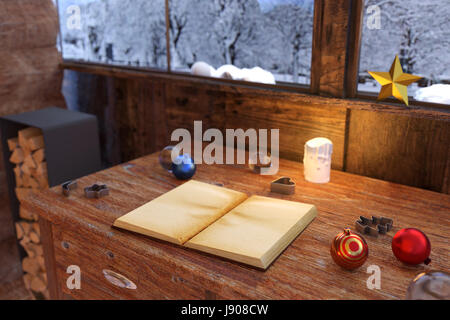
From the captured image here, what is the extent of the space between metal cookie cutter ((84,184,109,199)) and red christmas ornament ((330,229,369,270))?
0.75 m

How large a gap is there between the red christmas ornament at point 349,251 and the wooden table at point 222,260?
27 millimetres

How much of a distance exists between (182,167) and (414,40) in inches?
34.3

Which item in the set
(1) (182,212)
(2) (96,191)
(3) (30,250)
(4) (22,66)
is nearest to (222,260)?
(1) (182,212)

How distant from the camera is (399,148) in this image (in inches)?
56.6

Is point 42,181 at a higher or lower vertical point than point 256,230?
lower

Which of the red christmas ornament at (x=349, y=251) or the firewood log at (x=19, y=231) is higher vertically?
the red christmas ornament at (x=349, y=251)

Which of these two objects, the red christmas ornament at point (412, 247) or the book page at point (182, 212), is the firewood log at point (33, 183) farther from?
the red christmas ornament at point (412, 247)

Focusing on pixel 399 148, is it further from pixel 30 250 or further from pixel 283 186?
pixel 30 250

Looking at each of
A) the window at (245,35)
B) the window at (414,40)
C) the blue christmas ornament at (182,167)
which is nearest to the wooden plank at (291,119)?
the window at (245,35)

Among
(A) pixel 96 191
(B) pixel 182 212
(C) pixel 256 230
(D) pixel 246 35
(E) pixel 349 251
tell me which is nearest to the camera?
(E) pixel 349 251

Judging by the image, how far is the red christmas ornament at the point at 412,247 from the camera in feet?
3.05

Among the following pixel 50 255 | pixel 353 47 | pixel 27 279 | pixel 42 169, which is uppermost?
pixel 353 47

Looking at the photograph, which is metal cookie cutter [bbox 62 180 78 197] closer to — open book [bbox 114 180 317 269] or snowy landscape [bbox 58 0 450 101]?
open book [bbox 114 180 317 269]
